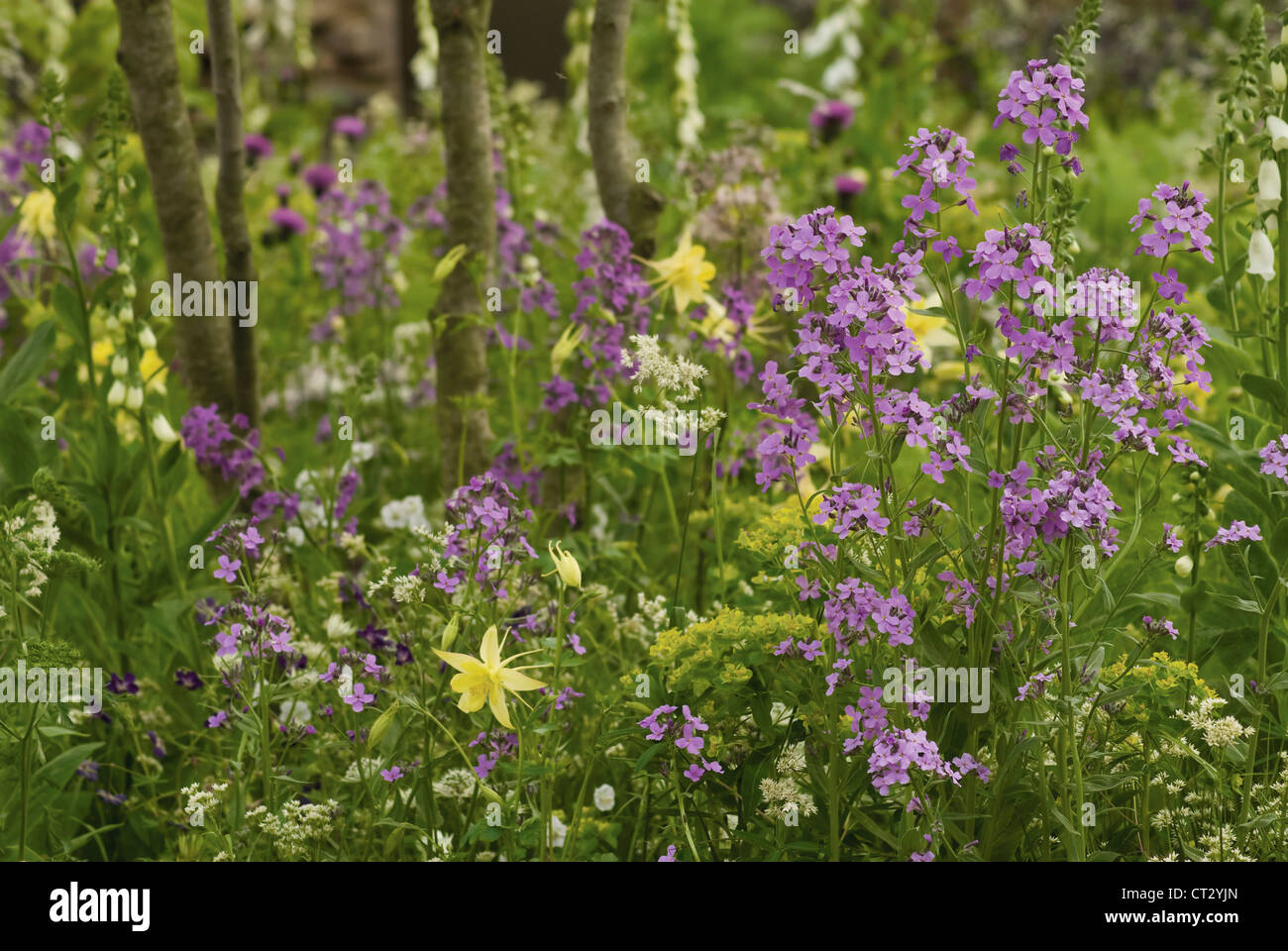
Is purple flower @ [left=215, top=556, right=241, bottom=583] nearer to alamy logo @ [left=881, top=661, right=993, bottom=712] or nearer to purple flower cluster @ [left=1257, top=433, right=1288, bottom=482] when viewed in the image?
alamy logo @ [left=881, top=661, right=993, bottom=712]

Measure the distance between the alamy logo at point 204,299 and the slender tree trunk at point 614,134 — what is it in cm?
81

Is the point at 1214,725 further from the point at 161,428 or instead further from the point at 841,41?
the point at 841,41

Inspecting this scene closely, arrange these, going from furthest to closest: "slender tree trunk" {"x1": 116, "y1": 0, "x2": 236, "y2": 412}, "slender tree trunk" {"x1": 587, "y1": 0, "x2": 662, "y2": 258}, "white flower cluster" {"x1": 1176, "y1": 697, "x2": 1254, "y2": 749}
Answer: "slender tree trunk" {"x1": 587, "y1": 0, "x2": 662, "y2": 258}
"slender tree trunk" {"x1": 116, "y1": 0, "x2": 236, "y2": 412}
"white flower cluster" {"x1": 1176, "y1": 697, "x2": 1254, "y2": 749}

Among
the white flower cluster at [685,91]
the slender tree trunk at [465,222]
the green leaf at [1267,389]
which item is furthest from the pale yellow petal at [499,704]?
the white flower cluster at [685,91]

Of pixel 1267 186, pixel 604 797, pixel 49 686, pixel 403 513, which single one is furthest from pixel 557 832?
pixel 1267 186

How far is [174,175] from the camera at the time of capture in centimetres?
282

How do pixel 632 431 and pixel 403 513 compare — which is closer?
pixel 632 431

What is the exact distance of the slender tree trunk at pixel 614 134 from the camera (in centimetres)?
288

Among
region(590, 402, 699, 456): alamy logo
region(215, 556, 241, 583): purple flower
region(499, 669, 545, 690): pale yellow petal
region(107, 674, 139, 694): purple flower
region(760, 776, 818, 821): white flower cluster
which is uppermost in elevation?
region(590, 402, 699, 456): alamy logo

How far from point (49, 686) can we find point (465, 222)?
1.35 m

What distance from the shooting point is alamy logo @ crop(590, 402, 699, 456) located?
2219 mm

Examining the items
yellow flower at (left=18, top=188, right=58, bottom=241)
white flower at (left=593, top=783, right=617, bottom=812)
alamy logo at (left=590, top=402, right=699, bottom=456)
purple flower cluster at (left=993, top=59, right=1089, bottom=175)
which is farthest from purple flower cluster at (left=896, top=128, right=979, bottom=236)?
yellow flower at (left=18, top=188, right=58, bottom=241)
